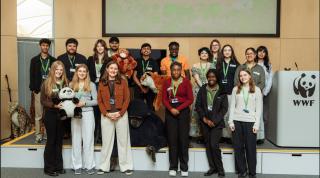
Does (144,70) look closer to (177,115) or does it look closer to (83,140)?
(177,115)

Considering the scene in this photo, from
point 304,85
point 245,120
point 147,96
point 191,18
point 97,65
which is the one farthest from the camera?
point 191,18

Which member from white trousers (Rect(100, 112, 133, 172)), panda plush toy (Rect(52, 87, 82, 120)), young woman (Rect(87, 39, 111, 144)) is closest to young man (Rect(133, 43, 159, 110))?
young woman (Rect(87, 39, 111, 144))

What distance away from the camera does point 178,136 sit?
4.87m

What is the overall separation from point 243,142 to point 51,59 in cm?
304

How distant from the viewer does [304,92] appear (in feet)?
16.6

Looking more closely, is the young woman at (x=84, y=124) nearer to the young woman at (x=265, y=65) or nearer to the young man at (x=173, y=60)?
the young man at (x=173, y=60)

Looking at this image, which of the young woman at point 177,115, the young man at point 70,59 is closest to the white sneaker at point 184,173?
the young woman at point 177,115

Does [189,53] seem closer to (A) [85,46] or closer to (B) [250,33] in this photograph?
(B) [250,33]

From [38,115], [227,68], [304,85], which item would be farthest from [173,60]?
[38,115]

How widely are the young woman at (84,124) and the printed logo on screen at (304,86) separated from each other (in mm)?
2827

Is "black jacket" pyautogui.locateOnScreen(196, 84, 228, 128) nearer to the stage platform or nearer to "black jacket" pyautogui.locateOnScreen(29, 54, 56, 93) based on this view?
the stage platform

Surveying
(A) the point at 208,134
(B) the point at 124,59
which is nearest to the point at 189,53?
(B) the point at 124,59

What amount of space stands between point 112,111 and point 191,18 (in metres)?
3.13

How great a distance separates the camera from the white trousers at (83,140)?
4.88 metres
